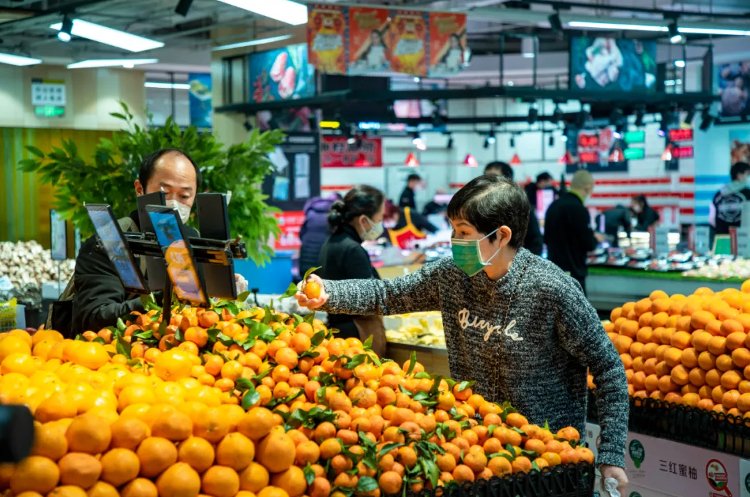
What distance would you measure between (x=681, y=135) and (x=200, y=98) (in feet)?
30.2

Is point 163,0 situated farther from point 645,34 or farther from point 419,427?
point 645,34

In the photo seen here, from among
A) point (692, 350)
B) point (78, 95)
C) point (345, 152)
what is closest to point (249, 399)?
point (692, 350)

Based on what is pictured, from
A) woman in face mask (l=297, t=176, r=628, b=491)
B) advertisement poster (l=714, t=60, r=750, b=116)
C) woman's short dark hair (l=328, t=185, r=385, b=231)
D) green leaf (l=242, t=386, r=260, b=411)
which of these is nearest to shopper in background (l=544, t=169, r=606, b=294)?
woman's short dark hair (l=328, t=185, r=385, b=231)

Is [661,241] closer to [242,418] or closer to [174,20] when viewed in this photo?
[174,20]

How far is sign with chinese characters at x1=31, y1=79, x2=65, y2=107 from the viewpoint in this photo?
12.9 m

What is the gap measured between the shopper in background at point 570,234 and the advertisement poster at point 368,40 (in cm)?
267

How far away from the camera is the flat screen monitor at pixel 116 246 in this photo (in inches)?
114

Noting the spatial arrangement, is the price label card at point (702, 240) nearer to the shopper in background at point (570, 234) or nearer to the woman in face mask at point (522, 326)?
the shopper in background at point (570, 234)

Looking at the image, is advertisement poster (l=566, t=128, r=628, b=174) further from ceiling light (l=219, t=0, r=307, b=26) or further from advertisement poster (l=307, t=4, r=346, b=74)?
ceiling light (l=219, t=0, r=307, b=26)

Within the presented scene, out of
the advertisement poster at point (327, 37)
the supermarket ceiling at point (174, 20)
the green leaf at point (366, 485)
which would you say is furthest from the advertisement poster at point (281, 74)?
the green leaf at point (366, 485)

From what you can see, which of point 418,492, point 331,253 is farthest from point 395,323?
point 418,492

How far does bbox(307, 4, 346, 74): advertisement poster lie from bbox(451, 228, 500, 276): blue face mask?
23.7ft

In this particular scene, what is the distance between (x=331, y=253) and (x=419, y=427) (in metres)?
3.08

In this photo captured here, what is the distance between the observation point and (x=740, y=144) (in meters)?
18.7
